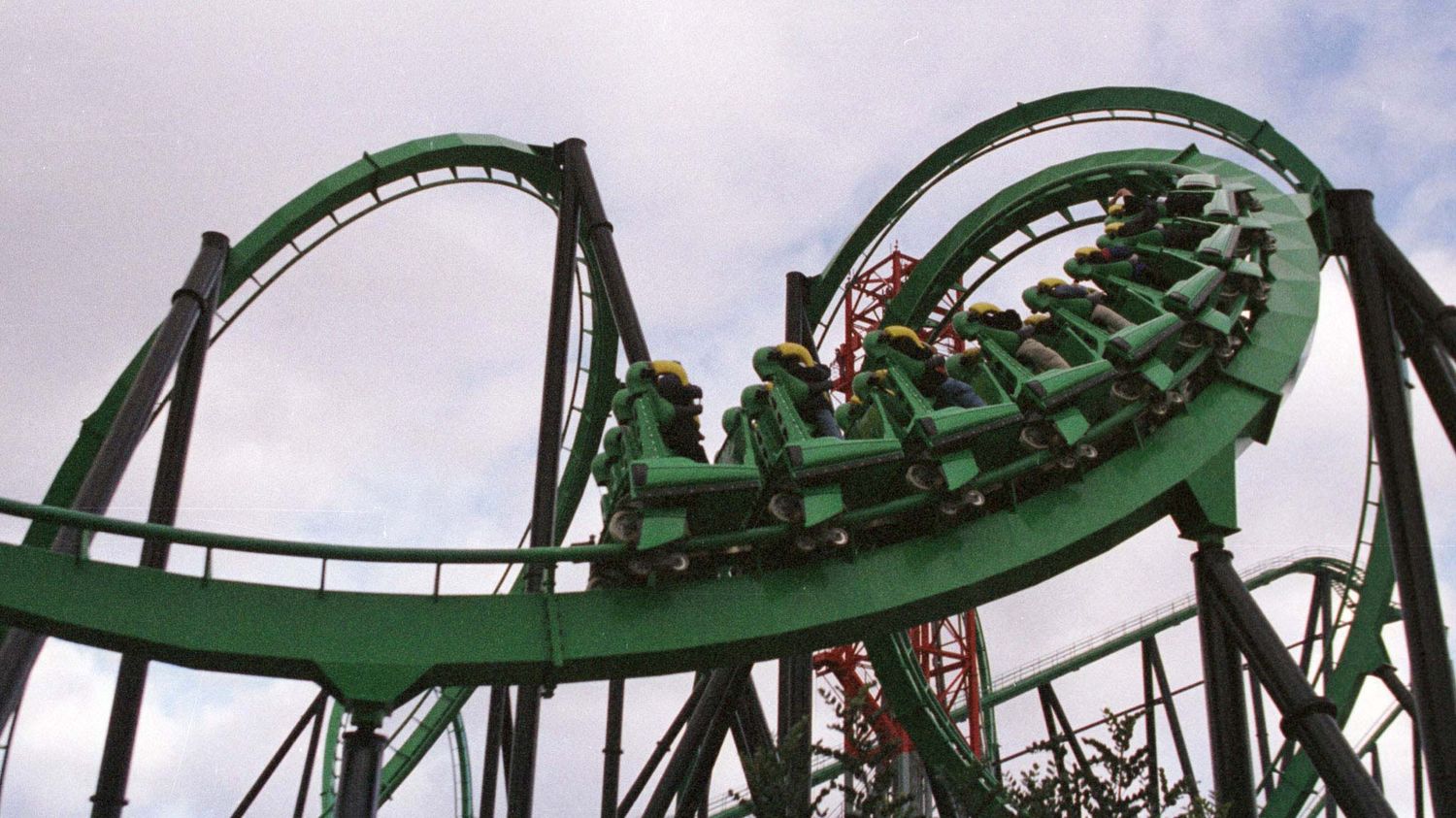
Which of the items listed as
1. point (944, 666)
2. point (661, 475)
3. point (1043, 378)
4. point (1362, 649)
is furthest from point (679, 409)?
point (944, 666)

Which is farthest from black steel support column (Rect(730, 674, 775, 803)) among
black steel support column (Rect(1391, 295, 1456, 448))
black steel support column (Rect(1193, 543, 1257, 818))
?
black steel support column (Rect(1391, 295, 1456, 448))

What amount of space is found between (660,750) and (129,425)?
326cm

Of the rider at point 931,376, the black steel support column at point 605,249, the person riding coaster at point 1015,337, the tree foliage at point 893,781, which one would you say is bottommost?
the tree foliage at point 893,781

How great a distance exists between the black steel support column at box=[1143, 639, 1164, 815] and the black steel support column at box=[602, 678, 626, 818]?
2812 mm

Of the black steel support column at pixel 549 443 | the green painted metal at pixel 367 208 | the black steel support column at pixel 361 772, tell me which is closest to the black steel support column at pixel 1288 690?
the black steel support column at pixel 549 443

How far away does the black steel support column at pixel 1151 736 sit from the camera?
17.4ft

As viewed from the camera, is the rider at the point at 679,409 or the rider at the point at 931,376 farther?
the rider at the point at 931,376

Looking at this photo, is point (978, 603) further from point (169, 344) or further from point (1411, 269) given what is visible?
point (169, 344)

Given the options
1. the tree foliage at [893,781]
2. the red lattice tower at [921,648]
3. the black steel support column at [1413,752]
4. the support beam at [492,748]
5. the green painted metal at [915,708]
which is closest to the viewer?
the tree foliage at [893,781]

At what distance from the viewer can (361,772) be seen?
5.19 meters

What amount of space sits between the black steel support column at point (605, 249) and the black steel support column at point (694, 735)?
Result: 1685 millimetres

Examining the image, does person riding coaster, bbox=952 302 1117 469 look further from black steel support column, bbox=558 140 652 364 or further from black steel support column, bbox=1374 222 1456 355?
black steel support column, bbox=558 140 652 364

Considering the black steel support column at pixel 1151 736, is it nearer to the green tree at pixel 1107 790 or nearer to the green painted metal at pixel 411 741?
the green tree at pixel 1107 790

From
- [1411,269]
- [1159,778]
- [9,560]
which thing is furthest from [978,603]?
[9,560]
